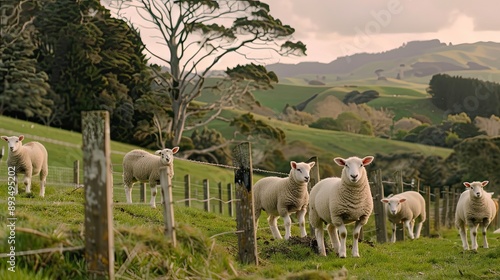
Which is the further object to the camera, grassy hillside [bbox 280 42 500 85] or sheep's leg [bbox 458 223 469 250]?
grassy hillside [bbox 280 42 500 85]

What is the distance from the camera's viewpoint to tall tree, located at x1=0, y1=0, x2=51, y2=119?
39938 mm

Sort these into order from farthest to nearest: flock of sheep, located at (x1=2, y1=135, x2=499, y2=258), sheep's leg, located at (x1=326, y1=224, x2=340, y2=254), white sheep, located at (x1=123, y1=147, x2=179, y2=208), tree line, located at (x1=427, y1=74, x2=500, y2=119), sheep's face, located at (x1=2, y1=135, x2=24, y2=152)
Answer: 1. tree line, located at (x1=427, y1=74, x2=500, y2=119)
2. white sheep, located at (x1=123, y1=147, x2=179, y2=208)
3. sheep's face, located at (x1=2, y1=135, x2=24, y2=152)
4. sheep's leg, located at (x1=326, y1=224, x2=340, y2=254)
5. flock of sheep, located at (x1=2, y1=135, x2=499, y2=258)

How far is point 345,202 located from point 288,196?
5.37 feet

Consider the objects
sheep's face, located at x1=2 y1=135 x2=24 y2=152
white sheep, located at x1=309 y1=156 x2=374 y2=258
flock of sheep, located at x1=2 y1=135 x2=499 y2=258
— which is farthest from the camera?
sheep's face, located at x1=2 y1=135 x2=24 y2=152

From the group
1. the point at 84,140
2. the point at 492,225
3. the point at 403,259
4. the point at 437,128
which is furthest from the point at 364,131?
the point at 84,140

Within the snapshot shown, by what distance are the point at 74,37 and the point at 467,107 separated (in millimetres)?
51437

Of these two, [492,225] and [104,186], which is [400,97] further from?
[104,186]

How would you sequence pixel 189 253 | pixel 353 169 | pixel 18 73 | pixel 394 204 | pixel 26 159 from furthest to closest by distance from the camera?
pixel 18 73 → pixel 394 204 → pixel 26 159 → pixel 353 169 → pixel 189 253

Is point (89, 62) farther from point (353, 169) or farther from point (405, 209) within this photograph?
point (353, 169)

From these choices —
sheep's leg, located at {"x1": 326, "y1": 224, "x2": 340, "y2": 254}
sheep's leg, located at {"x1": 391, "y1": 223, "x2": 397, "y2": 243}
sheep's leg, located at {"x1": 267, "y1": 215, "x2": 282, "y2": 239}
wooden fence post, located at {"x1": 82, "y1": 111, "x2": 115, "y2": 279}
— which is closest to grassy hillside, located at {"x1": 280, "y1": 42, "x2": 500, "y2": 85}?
sheep's leg, located at {"x1": 391, "y1": 223, "x2": 397, "y2": 243}

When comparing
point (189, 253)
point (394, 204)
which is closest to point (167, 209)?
point (189, 253)

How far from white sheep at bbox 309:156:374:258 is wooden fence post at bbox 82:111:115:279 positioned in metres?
5.60

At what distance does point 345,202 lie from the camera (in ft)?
36.4

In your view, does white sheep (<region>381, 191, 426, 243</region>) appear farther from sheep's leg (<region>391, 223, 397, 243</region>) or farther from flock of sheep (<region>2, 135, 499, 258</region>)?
flock of sheep (<region>2, 135, 499, 258</region>)
